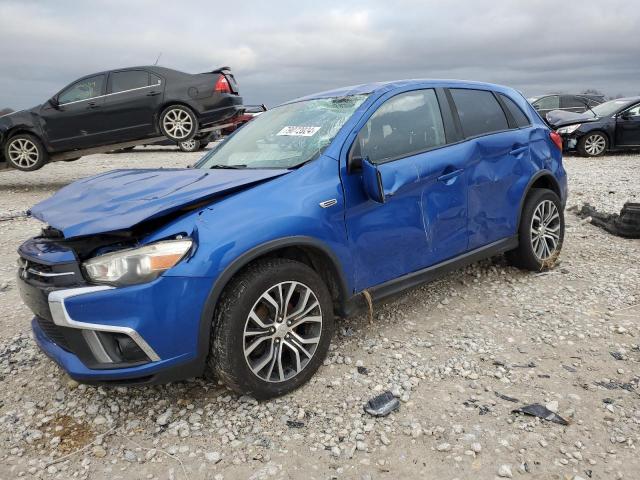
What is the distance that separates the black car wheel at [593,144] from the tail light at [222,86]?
335 inches

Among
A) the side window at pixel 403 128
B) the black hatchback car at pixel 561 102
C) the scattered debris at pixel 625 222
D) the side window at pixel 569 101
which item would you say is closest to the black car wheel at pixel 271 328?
the side window at pixel 403 128

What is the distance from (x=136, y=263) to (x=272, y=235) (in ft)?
2.19

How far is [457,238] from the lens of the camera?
3.58 m

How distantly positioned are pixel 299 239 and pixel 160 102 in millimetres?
7593

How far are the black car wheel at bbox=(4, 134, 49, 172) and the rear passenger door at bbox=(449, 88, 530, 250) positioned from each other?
8.32 meters

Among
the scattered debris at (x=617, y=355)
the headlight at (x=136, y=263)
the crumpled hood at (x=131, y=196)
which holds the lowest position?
the scattered debris at (x=617, y=355)

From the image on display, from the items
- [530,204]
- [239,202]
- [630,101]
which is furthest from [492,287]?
[630,101]

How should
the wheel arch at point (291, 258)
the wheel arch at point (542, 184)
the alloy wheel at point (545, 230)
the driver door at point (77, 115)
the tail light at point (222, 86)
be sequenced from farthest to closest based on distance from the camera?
1. the tail light at point (222, 86)
2. the driver door at point (77, 115)
3. the alloy wheel at point (545, 230)
4. the wheel arch at point (542, 184)
5. the wheel arch at point (291, 258)

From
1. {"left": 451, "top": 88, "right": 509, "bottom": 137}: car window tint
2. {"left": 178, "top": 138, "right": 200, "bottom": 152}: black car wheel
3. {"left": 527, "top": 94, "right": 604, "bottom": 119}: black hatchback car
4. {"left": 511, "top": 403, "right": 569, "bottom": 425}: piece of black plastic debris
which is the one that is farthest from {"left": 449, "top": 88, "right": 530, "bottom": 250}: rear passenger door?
{"left": 527, "top": 94, "right": 604, "bottom": 119}: black hatchback car

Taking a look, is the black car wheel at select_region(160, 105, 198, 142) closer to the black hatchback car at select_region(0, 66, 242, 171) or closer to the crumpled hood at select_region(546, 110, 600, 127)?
the black hatchback car at select_region(0, 66, 242, 171)

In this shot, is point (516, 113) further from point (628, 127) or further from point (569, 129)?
point (628, 127)

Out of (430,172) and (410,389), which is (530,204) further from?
(410,389)

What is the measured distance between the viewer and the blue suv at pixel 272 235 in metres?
2.33

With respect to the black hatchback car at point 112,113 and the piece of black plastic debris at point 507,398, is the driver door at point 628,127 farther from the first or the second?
the piece of black plastic debris at point 507,398
